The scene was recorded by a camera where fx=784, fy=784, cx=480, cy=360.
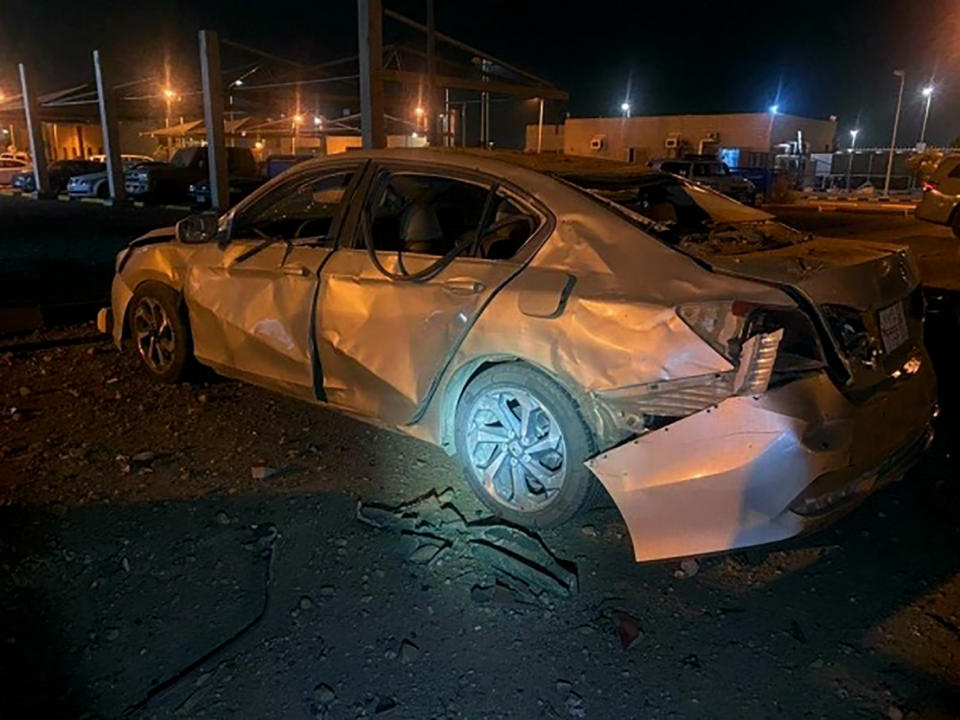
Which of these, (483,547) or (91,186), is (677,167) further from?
(483,547)

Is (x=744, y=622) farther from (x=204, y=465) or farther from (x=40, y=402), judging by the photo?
(x=40, y=402)

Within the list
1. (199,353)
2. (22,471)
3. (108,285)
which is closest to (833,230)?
(108,285)

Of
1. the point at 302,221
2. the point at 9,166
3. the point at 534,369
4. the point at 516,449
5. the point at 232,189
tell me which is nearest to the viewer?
the point at 534,369

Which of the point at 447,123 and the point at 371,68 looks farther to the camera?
the point at 447,123

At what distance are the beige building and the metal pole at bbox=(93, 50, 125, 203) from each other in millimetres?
23221

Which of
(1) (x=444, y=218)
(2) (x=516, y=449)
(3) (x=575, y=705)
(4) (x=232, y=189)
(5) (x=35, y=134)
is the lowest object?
(3) (x=575, y=705)

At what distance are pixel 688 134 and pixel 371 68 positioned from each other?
35.8m

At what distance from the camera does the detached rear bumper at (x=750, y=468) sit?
8.89ft

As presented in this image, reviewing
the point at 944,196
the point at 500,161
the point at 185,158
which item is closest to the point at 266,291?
the point at 500,161

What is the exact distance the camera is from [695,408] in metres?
2.82

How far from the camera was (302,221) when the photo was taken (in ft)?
17.6

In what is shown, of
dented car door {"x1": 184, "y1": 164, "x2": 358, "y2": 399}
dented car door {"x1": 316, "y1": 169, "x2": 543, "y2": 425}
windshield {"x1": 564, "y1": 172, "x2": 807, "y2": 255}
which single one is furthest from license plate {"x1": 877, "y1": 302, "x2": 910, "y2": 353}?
dented car door {"x1": 184, "y1": 164, "x2": 358, "y2": 399}

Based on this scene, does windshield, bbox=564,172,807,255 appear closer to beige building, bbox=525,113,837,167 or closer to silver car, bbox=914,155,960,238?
silver car, bbox=914,155,960,238

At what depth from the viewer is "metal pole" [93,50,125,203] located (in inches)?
927
